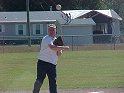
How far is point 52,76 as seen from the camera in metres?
12.9

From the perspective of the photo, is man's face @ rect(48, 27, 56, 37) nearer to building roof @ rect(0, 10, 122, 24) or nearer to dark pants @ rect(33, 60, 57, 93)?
dark pants @ rect(33, 60, 57, 93)

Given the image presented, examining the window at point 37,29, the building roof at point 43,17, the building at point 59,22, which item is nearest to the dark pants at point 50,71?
the building at point 59,22

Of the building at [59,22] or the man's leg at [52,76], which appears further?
the building at [59,22]

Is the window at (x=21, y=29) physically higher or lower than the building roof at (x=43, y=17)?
lower

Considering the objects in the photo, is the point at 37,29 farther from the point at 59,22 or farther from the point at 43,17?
the point at 59,22

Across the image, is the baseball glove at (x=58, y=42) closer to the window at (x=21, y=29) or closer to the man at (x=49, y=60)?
the man at (x=49, y=60)

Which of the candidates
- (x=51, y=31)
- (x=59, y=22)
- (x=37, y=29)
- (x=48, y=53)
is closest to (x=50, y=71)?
(x=48, y=53)

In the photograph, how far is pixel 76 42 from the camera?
5388 cm

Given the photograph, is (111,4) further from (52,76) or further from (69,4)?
(52,76)

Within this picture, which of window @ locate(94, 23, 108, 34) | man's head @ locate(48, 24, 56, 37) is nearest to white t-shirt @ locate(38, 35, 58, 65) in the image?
man's head @ locate(48, 24, 56, 37)

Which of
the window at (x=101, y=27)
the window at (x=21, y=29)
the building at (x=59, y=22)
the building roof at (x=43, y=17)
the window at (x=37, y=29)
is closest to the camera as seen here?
the building at (x=59, y=22)

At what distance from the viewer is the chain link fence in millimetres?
45750

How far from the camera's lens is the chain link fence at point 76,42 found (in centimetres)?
4575

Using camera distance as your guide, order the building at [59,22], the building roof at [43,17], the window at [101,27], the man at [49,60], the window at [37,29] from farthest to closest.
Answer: the window at [101,27] < the window at [37,29] < the building roof at [43,17] < the building at [59,22] < the man at [49,60]
